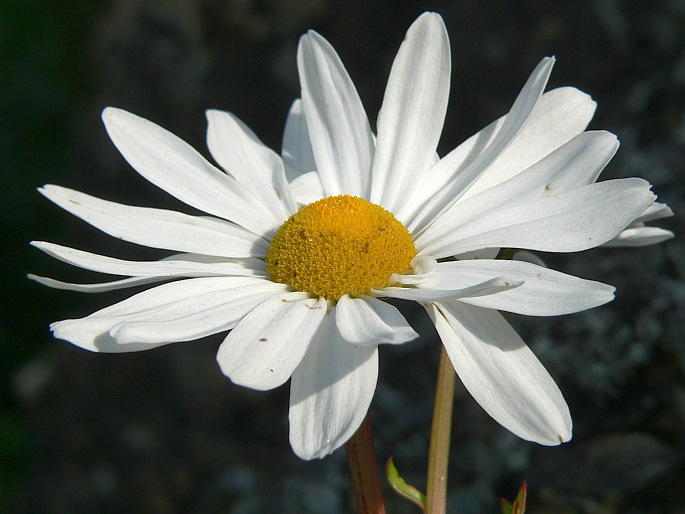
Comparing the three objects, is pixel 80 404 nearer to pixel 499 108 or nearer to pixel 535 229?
pixel 499 108

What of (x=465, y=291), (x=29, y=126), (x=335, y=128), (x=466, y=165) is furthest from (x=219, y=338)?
(x=29, y=126)

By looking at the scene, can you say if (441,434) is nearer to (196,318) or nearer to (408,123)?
(196,318)

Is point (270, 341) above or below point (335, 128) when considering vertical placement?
below

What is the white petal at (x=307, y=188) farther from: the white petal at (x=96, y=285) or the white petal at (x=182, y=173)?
the white petal at (x=96, y=285)

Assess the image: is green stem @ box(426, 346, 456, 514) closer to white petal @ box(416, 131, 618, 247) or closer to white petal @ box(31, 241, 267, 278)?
white petal @ box(416, 131, 618, 247)

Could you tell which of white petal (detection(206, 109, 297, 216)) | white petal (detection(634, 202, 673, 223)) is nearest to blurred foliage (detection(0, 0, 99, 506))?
white petal (detection(206, 109, 297, 216))
